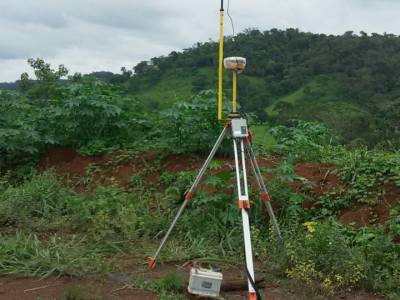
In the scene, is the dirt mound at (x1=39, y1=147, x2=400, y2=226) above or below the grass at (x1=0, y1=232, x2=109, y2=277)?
above

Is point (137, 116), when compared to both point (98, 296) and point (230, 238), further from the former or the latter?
point (98, 296)

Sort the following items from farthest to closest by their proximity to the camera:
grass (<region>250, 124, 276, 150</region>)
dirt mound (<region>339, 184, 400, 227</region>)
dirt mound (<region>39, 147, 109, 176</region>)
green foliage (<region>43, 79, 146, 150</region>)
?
green foliage (<region>43, 79, 146, 150</region>) < dirt mound (<region>39, 147, 109, 176</region>) < grass (<region>250, 124, 276, 150</region>) < dirt mound (<region>339, 184, 400, 227</region>)

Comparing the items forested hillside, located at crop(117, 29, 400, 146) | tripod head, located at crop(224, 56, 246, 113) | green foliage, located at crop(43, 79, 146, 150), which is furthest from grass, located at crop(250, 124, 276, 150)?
forested hillside, located at crop(117, 29, 400, 146)

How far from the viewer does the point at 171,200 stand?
18.5 ft

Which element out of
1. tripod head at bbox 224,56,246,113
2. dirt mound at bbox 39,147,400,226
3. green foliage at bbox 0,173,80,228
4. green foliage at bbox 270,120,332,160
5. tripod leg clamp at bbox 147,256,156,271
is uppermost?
tripod head at bbox 224,56,246,113

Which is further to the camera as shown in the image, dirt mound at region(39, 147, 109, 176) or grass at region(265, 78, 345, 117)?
grass at region(265, 78, 345, 117)

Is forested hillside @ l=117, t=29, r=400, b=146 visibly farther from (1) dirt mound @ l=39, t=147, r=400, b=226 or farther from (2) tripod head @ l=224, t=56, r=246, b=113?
(2) tripod head @ l=224, t=56, r=246, b=113

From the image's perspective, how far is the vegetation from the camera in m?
4.14

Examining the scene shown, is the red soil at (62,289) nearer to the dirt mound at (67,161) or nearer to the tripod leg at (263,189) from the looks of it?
the tripod leg at (263,189)

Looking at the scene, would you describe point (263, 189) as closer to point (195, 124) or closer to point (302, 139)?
point (302, 139)

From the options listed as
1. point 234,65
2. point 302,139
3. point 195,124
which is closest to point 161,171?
point 195,124

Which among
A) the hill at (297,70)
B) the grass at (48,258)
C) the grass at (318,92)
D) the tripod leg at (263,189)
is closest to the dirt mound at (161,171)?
the tripod leg at (263,189)

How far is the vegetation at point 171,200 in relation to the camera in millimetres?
4137

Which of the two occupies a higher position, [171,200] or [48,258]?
[171,200]
